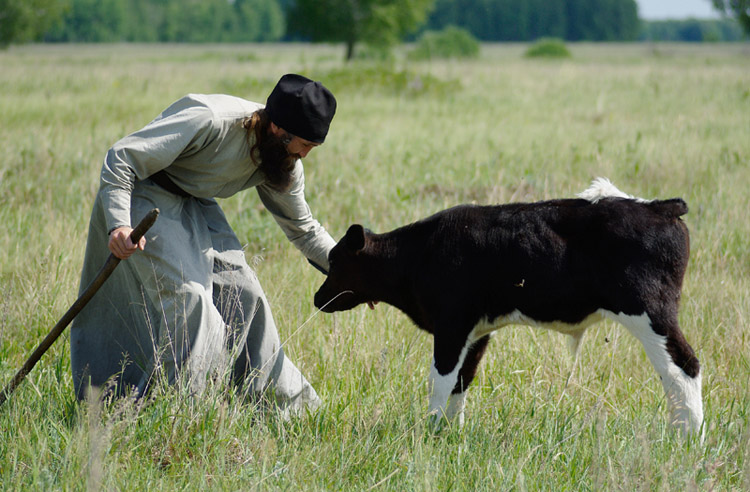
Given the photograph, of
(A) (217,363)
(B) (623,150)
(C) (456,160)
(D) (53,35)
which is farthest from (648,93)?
(D) (53,35)

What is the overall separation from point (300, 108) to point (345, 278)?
1173 millimetres

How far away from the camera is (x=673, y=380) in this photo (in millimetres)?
3811

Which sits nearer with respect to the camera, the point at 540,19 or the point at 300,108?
the point at 300,108

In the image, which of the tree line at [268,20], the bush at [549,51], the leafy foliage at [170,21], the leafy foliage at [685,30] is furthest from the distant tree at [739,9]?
the leafy foliage at [685,30]

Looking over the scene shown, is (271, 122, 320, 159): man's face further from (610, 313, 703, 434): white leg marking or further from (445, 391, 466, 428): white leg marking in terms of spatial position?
(610, 313, 703, 434): white leg marking

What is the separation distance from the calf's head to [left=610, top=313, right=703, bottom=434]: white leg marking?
1.48 meters

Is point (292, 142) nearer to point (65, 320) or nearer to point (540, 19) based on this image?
point (65, 320)

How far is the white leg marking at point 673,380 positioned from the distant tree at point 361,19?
43.6 meters

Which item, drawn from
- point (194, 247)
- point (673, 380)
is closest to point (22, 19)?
point (194, 247)

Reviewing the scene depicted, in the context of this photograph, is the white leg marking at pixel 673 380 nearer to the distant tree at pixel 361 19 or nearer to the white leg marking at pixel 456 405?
the white leg marking at pixel 456 405

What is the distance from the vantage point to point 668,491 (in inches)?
123

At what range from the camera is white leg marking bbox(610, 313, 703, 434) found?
12.4 ft

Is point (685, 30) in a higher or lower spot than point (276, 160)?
higher

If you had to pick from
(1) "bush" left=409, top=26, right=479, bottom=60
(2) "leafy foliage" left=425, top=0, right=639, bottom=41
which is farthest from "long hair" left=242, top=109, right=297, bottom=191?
(2) "leafy foliage" left=425, top=0, right=639, bottom=41
